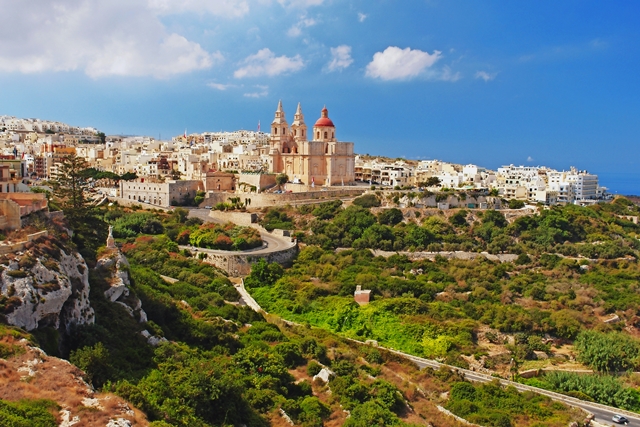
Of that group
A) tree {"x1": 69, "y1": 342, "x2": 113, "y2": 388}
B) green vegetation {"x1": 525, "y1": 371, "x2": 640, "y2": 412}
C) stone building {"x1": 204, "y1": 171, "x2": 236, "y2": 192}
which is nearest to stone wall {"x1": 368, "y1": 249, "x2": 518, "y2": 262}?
green vegetation {"x1": 525, "y1": 371, "x2": 640, "y2": 412}

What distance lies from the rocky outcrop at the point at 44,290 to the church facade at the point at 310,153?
3452 cm

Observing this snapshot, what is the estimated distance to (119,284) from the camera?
60.4 feet

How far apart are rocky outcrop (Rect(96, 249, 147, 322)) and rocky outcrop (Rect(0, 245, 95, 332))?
5.50 feet

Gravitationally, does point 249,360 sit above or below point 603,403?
above

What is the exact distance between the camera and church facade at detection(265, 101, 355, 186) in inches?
1997

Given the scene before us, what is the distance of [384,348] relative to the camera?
23734mm

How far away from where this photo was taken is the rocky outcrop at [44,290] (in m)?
13.4

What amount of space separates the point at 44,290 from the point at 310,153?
37.4m

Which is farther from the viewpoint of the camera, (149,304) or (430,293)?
(430,293)

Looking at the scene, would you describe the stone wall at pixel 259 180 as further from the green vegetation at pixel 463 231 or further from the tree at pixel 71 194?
the tree at pixel 71 194

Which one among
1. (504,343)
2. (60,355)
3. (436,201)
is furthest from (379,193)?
(60,355)

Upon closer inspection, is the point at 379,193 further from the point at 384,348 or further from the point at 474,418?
the point at 474,418

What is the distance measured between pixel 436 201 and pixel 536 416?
92.3ft

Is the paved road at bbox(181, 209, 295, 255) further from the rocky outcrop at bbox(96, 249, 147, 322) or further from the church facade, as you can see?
the rocky outcrop at bbox(96, 249, 147, 322)
